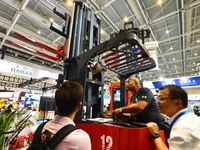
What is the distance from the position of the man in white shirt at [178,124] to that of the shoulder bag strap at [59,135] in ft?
2.96

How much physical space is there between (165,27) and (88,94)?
8.57 m

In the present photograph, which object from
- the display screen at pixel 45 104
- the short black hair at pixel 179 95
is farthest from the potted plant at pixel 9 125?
the display screen at pixel 45 104

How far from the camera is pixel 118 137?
1360 mm

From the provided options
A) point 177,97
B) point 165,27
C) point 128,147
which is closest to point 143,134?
point 128,147

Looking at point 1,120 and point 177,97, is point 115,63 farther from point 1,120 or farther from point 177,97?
point 1,120

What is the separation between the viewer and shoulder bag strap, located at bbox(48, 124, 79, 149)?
0.93 metres

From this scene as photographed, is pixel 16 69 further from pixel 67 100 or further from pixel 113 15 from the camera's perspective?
pixel 67 100

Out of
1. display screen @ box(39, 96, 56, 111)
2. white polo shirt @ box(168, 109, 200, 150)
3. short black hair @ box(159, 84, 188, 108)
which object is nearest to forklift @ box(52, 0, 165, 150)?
white polo shirt @ box(168, 109, 200, 150)

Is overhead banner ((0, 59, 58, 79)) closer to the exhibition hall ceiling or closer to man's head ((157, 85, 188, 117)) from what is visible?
the exhibition hall ceiling

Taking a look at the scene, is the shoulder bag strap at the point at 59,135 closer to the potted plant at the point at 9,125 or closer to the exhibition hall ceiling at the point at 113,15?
the potted plant at the point at 9,125

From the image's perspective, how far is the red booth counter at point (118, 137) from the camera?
1.30 m

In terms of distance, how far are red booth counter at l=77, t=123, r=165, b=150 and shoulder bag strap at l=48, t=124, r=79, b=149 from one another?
545 millimetres

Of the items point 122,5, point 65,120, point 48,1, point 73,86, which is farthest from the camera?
point 122,5

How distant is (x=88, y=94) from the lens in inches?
81.7
